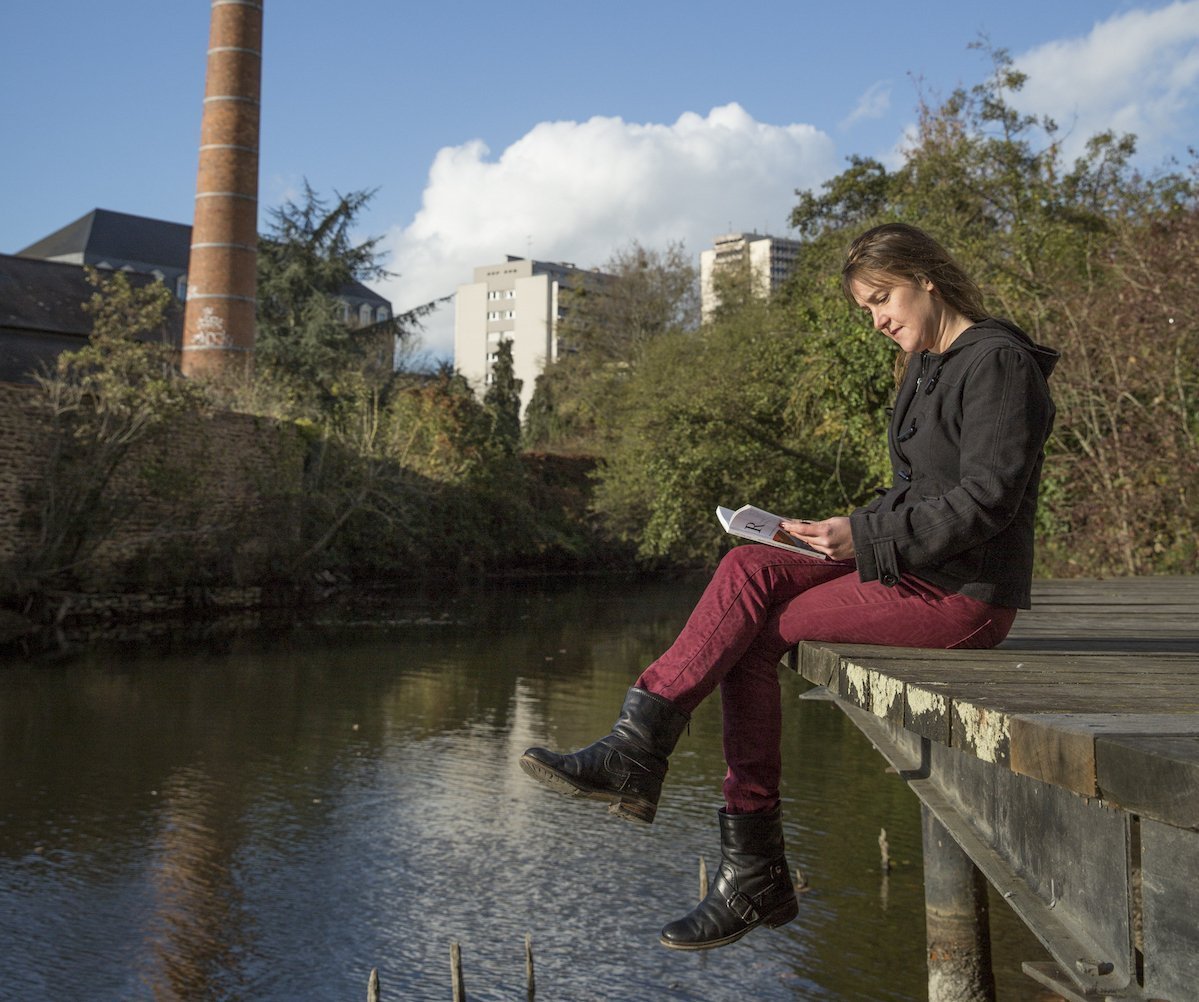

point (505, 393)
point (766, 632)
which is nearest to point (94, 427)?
point (766, 632)

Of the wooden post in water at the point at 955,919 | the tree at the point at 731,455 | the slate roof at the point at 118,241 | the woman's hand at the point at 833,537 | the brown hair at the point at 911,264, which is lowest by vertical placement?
the wooden post in water at the point at 955,919

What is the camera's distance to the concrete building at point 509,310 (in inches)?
4252

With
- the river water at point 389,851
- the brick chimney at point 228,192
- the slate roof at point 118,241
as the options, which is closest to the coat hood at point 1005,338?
the river water at point 389,851

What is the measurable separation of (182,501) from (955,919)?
23.2 m

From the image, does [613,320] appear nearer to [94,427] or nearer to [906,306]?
[94,427]

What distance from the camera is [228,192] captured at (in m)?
33.2

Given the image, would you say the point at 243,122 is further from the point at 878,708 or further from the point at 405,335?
the point at 878,708

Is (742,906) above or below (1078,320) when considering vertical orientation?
below

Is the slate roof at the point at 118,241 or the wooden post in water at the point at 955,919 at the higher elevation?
the slate roof at the point at 118,241

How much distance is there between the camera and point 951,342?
10.5 feet

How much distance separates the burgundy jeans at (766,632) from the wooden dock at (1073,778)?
7cm

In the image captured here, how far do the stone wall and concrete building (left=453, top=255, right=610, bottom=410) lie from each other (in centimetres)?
7132

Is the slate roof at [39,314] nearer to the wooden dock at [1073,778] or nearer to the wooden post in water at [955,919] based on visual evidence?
the wooden post in water at [955,919]

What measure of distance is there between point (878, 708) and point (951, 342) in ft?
3.46
